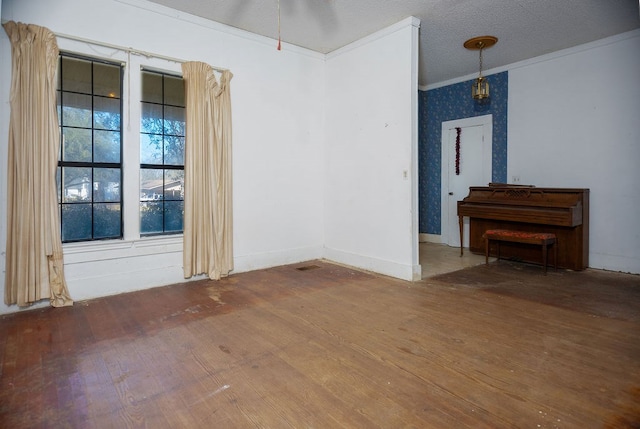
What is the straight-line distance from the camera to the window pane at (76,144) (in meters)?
3.43

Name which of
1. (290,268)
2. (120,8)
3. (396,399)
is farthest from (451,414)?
(120,8)

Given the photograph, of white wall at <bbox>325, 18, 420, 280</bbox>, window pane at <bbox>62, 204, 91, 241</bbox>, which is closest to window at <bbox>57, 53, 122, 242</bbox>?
window pane at <bbox>62, 204, 91, 241</bbox>

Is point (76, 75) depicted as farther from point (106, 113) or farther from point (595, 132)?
point (595, 132)

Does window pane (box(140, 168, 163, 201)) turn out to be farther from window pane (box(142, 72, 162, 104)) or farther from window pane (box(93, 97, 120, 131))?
window pane (box(142, 72, 162, 104))

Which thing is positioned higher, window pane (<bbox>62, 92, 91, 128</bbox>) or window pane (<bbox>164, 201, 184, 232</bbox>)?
window pane (<bbox>62, 92, 91, 128</bbox>)

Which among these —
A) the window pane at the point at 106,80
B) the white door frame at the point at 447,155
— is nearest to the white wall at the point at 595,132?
the white door frame at the point at 447,155

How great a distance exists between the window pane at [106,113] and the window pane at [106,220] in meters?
0.81

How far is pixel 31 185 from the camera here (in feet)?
10.2

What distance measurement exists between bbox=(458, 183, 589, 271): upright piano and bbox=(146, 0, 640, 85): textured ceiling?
1926mm

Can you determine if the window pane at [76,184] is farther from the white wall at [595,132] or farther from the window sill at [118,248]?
the white wall at [595,132]

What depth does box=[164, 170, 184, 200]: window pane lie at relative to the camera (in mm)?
4074

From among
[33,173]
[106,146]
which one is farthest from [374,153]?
[33,173]

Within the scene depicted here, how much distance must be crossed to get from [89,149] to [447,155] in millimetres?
5496

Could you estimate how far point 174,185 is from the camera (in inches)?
162
